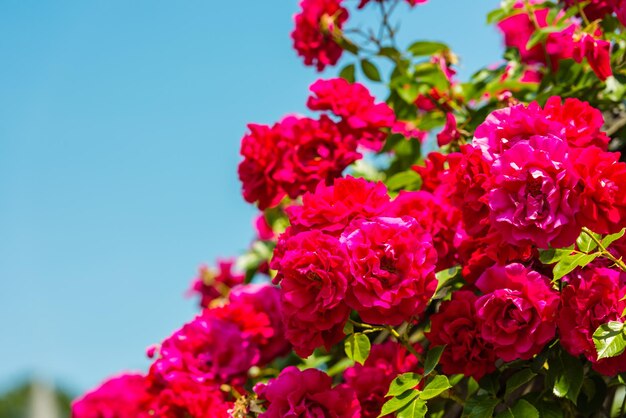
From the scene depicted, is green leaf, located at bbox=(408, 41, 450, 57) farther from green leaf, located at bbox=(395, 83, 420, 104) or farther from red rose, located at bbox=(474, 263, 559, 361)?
red rose, located at bbox=(474, 263, 559, 361)

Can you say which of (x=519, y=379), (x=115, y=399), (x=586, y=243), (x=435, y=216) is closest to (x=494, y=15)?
(x=435, y=216)

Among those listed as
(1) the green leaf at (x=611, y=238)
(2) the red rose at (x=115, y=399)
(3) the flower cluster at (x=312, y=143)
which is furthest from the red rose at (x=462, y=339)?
(2) the red rose at (x=115, y=399)

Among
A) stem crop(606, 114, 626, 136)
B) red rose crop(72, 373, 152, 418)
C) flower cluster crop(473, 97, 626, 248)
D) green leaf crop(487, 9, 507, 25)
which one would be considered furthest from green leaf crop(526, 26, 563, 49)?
red rose crop(72, 373, 152, 418)

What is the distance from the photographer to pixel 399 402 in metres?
1.27

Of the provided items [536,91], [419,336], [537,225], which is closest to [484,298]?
[537,225]

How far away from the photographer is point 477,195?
1.21 metres

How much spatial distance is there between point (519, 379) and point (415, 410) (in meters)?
0.19

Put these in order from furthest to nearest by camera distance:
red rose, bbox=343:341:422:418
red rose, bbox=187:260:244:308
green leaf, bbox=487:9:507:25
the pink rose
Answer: red rose, bbox=187:260:244:308 → green leaf, bbox=487:9:507:25 → red rose, bbox=343:341:422:418 → the pink rose

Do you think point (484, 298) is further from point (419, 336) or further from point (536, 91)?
point (536, 91)

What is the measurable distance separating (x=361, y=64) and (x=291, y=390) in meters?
0.95

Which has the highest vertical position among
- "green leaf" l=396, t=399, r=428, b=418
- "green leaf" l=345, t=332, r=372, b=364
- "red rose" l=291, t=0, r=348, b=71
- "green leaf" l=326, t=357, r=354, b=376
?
"red rose" l=291, t=0, r=348, b=71

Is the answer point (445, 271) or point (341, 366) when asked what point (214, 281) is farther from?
point (445, 271)

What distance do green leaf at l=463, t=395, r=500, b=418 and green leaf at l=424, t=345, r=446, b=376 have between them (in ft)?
0.33

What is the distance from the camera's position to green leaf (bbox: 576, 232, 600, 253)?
1251mm
